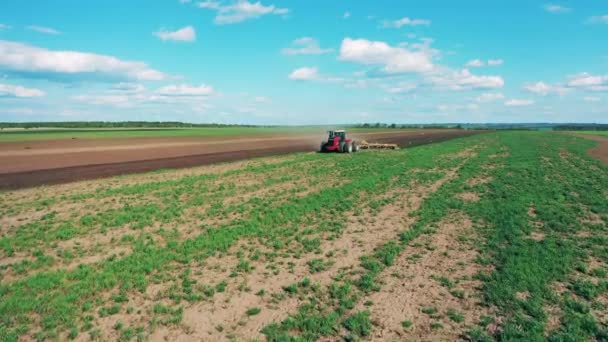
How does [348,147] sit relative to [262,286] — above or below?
above

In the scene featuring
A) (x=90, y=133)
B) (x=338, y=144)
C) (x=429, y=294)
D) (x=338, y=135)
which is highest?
(x=90, y=133)

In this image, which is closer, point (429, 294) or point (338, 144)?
point (429, 294)

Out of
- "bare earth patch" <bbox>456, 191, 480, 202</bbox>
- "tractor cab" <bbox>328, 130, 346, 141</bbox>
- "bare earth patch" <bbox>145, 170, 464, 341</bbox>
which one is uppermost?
"tractor cab" <bbox>328, 130, 346, 141</bbox>

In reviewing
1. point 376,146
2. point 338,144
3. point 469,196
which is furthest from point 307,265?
point 376,146

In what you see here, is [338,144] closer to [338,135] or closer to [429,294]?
[338,135]

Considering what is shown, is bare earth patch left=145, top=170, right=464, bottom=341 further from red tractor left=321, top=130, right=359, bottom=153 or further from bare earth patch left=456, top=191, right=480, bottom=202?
red tractor left=321, top=130, right=359, bottom=153

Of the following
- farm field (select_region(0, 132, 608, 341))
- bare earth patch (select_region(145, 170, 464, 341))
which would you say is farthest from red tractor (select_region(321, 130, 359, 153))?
bare earth patch (select_region(145, 170, 464, 341))

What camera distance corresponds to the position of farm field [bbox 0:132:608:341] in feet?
22.1

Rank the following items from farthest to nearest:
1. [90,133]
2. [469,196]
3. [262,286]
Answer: [90,133] < [469,196] < [262,286]

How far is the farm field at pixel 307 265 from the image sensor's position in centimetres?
673

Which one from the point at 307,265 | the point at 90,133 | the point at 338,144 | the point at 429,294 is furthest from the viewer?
the point at 90,133

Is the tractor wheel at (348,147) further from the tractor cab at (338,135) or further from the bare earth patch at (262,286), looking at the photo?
the bare earth patch at (262,286)

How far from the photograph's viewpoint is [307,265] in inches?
377

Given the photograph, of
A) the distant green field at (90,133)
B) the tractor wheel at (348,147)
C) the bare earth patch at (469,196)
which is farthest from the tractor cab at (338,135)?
the bare earth patch at (469,196)
